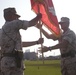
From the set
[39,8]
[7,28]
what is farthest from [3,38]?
[39,8]

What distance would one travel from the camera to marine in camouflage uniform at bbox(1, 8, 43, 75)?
25.0 feet

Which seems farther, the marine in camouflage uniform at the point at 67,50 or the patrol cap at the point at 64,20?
the patrol cap at the point at 64,20

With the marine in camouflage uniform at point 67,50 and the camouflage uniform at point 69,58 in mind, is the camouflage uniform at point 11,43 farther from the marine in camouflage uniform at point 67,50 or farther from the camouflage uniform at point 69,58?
the camouflage uniform at point 69,58

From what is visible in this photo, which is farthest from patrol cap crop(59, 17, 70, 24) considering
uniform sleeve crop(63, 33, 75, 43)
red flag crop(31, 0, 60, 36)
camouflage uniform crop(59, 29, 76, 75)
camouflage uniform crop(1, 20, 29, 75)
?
camouflage uniform crop(1, 20, 29, 75)

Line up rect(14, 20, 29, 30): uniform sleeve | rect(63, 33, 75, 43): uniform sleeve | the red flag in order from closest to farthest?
rect(14, 20, 29, 30): uniform sleeve → rect(63, 33, 75, 43): uniform sleeve → the red flag

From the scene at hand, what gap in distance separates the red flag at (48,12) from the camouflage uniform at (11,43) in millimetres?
2222

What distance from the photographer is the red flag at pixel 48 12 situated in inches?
390

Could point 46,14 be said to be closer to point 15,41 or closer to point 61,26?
point 61,26

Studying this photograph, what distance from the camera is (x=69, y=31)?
9.86 metres

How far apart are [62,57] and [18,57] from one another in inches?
99.7

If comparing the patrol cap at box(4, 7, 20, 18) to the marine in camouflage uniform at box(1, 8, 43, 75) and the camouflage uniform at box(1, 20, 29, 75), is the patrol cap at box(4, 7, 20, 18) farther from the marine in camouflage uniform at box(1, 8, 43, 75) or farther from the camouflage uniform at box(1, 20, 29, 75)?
the camouflage uniform at box(1, 20, 29, 75)

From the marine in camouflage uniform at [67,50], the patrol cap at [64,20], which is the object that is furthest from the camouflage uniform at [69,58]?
the patrol cap at [64,20]

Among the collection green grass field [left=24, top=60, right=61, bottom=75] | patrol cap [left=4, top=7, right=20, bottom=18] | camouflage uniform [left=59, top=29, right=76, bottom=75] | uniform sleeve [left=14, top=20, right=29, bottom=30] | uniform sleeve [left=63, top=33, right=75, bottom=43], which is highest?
patrol cap [left=4, top=7, right=20, bottom=18]

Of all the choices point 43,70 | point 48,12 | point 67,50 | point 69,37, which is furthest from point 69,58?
point 43,70
